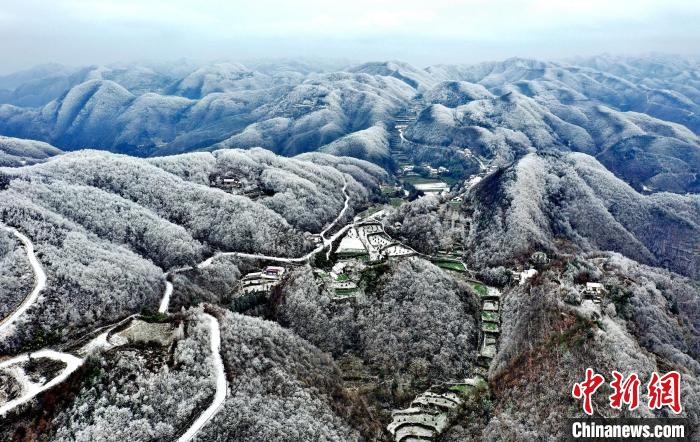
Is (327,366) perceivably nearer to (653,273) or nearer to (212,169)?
(653,273)

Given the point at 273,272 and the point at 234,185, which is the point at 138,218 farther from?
the point at 234,185

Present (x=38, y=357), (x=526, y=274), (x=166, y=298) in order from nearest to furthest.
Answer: (x=38, y=357) < (x=166, y=298) < (x=526, y=274)

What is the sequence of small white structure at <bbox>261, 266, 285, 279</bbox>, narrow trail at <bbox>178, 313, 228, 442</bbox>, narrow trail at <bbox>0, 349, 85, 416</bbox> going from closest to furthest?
narrow trail at <bbox>178, 313, 228, 442</bbox>
narrow trail at <bbox>0, 349, 85, 416</bbox>
small white structure at <bbox>261, 266, 285, 279</bbox>

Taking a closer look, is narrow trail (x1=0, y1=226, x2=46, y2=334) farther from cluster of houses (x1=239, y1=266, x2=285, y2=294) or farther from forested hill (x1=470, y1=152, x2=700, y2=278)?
forested hill (x1=470, y1=152, x2=700, y2=278)

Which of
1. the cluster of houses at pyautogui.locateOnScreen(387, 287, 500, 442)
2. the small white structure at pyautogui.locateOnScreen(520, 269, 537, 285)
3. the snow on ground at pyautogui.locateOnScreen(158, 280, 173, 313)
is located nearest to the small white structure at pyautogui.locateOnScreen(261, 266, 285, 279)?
the snow on ground at pyautogui.locateOnScreen(158, 280, 173, 313)

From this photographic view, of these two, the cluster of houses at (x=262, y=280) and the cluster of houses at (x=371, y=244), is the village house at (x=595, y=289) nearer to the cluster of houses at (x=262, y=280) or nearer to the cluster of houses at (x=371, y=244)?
the cluster of houses at (x=371, y=244)

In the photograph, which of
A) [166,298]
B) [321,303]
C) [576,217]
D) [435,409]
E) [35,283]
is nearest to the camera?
[435,409]

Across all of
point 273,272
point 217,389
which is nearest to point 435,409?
point 217,389
